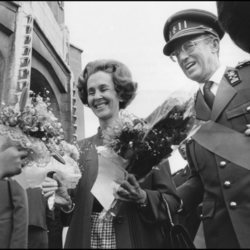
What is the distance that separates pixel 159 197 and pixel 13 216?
110cm

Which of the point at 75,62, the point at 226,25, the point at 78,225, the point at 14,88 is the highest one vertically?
the point at 75,62

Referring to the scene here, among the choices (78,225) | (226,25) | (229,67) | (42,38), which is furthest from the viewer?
(42,38)

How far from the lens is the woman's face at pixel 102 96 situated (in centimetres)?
226

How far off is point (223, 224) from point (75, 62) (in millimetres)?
9823

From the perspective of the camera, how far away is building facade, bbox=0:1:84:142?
20.4ft

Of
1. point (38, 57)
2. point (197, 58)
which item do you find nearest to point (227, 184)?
point (197, 58)

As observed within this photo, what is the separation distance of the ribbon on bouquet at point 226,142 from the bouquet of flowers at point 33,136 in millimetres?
793

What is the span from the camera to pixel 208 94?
86.4 inches

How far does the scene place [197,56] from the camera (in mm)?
2330

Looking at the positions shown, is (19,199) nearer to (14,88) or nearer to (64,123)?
(14,88)

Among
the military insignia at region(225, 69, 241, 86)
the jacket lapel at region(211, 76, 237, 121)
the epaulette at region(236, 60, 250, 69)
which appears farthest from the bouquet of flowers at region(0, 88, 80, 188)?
the epaulette at region(236, 60, 250, 69)

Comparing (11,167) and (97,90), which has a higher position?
(97,90)

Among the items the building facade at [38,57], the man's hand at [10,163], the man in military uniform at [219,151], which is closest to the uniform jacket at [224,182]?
the man in military uniform at [219,151]

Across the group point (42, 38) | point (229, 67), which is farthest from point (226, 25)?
point (42, 38)
